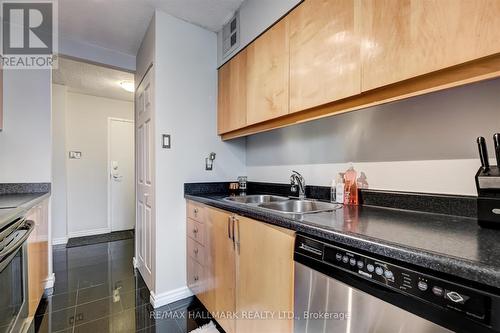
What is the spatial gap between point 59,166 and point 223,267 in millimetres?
3300

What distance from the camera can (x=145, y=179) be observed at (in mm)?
2264

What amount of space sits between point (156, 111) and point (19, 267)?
4.18 ft

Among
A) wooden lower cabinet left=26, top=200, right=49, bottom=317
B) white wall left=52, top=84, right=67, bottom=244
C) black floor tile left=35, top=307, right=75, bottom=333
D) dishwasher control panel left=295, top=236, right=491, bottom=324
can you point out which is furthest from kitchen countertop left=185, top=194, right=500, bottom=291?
white wall left=52, top=84, right=67, bottom=244

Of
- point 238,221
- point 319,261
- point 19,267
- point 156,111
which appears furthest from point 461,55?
point 19,267

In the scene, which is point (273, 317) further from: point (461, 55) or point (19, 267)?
point (19, 267)

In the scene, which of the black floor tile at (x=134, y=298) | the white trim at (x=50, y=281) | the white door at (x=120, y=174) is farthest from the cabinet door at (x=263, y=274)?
the white door at (x=120, y=174)

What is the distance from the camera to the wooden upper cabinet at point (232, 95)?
1857mm

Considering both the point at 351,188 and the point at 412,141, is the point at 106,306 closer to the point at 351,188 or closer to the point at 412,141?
the point at 351,188

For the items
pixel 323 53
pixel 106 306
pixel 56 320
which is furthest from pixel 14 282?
pixel 323 53

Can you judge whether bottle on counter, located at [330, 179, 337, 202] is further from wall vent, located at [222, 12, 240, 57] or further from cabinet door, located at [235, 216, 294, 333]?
wall vent, located at [222, 12, 240, 57]

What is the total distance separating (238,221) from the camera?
1.35 meters

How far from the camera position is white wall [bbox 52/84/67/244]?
3.40 metres

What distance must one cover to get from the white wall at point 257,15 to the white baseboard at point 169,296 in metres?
2.02

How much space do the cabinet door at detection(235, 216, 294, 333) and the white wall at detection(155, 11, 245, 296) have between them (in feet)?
2.79
